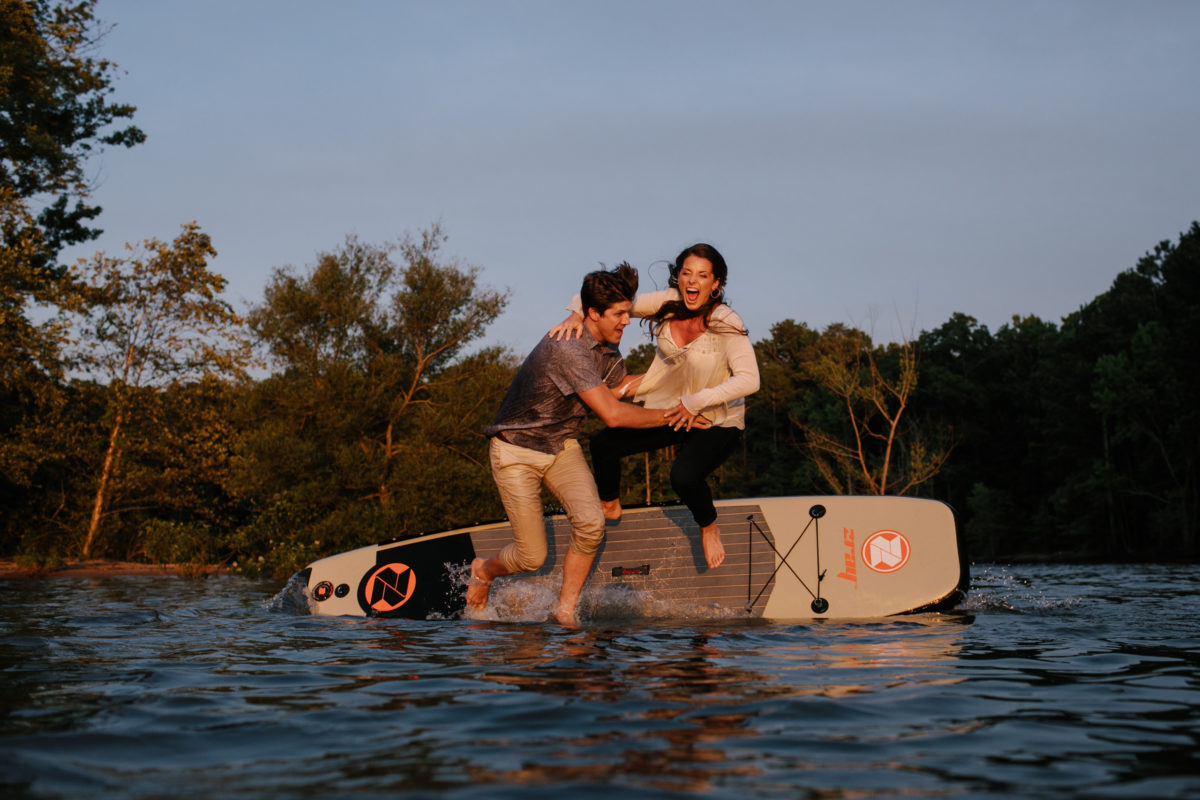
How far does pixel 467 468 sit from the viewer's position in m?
21.5

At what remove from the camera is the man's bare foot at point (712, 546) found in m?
6.56

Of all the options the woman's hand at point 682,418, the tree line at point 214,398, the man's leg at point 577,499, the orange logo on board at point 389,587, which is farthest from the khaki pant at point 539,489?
the tree line at point 214,398

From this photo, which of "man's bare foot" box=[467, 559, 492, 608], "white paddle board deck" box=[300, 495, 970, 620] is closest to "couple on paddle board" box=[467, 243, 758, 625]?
"man's bare foot" box=[467, 559, 492, 608]

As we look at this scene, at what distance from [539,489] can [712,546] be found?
1433mm

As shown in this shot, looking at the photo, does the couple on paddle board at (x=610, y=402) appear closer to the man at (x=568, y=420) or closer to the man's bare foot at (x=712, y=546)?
the man at (x=568, y=420)

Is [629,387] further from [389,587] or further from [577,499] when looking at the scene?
[389,587]

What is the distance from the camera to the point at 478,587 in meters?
6.52

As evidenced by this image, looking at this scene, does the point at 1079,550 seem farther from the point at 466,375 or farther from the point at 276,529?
the point at 276,529

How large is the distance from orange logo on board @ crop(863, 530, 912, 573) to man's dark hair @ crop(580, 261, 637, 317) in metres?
2.57

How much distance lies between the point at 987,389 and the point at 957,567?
52.3 meters

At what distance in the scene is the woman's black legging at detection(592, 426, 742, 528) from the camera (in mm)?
5910

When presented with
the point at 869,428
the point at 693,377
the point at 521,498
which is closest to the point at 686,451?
the point at 693,377

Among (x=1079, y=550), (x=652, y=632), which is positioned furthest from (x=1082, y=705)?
(x=1079, y=550)

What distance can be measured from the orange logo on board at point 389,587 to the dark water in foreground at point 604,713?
5.82ft
